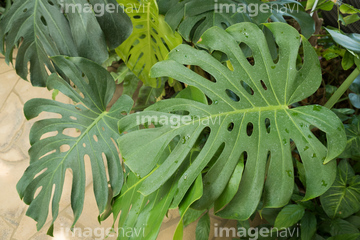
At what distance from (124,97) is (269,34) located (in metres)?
0.54

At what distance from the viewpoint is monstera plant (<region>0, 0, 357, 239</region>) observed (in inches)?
28.0

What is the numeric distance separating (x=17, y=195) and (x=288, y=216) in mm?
1664

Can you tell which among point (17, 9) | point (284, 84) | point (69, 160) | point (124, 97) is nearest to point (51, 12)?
point (17, 9)

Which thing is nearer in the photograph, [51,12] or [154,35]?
[51,12]

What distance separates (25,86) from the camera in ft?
6.98

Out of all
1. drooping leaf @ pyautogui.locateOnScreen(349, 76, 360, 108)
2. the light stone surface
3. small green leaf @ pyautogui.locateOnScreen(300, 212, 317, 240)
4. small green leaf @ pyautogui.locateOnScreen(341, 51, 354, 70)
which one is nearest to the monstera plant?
small green leaf @ pyautogui.locateOnScreen(341, 51, 354, 70)

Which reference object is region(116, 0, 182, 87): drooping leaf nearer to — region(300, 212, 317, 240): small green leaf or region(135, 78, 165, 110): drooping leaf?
region(135, 78, 165, 110): drooping leaf

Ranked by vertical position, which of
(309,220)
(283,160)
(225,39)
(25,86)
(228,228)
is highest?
(225,39)

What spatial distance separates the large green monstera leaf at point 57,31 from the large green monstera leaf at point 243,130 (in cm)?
23

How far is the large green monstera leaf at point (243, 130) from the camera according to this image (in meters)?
0.70

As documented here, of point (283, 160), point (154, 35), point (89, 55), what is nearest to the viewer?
point (283, 160)

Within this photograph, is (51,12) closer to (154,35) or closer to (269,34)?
(154,35)

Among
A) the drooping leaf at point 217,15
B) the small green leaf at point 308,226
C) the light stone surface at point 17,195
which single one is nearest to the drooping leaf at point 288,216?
the small green leaf at point 308,226

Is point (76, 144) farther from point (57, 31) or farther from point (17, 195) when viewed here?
point (17, 195)
